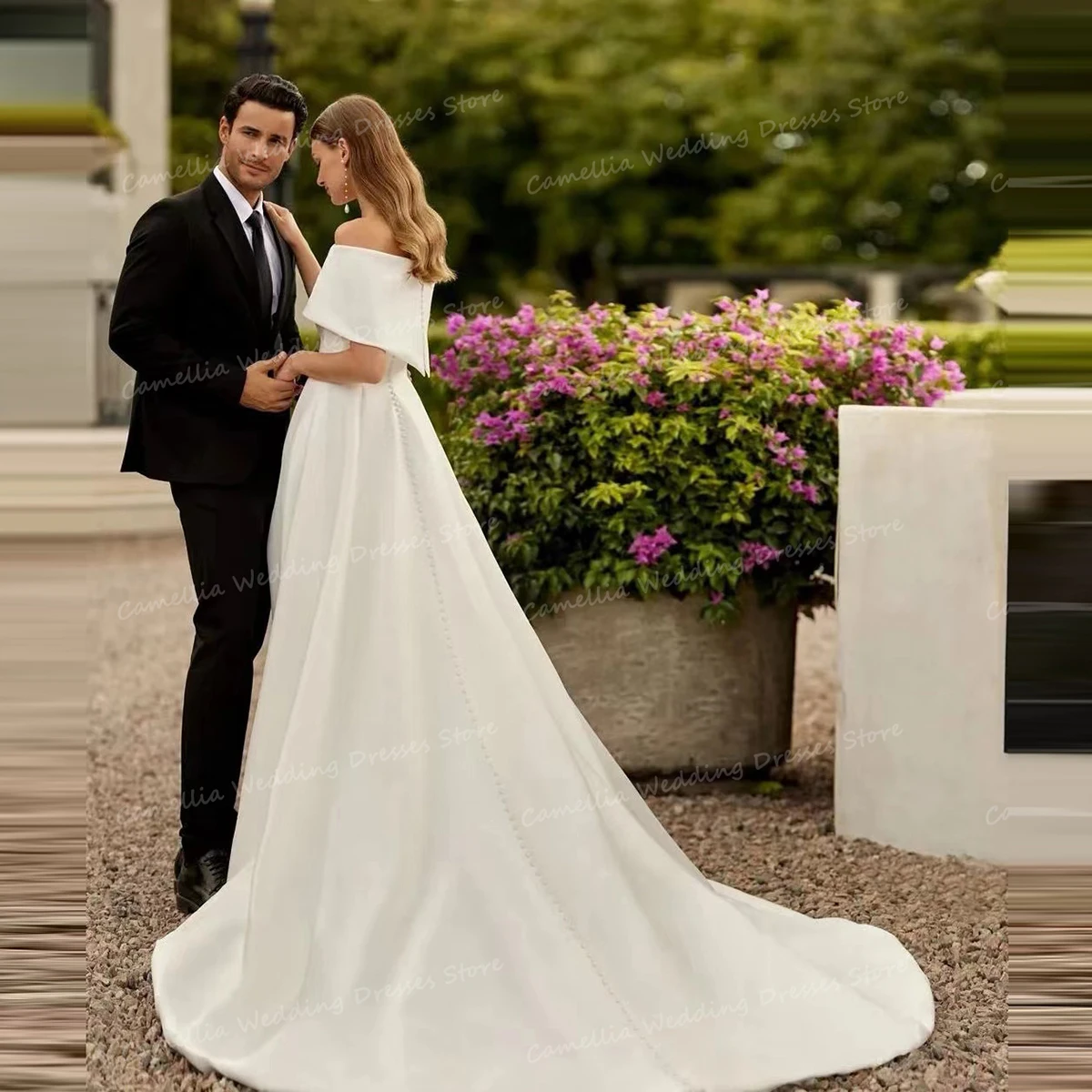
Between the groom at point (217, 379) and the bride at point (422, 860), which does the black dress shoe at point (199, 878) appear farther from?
the bride at point (422, 860)

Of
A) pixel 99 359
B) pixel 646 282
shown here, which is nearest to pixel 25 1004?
pixel 99 359

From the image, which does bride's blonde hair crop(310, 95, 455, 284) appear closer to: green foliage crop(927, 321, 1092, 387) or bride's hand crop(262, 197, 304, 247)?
bride's hand crop(262, 197, 304, 247)

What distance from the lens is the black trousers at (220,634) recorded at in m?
4.29

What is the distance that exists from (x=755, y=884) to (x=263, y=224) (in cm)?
239

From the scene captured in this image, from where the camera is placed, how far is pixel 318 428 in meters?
3.98

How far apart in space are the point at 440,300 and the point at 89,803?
22.5 m

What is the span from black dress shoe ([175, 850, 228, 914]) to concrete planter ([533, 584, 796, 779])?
1.67m

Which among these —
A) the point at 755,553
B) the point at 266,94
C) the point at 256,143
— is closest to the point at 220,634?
the point at 256,143

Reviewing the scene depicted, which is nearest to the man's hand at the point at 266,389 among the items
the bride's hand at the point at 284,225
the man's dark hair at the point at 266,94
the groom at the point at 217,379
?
the groom at the point at 217,379

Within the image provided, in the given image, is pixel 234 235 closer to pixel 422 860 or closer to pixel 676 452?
pixel 422 860

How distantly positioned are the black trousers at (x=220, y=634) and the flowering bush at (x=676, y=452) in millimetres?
1464

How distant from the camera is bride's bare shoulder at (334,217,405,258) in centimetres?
386

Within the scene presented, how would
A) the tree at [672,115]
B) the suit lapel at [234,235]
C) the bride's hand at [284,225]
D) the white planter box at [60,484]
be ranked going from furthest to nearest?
the tree at [672,115], the white planter box at [60,484], the bride's hand at [284,225], the suit lapel at [234,235]

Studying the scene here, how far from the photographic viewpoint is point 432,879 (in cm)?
366
